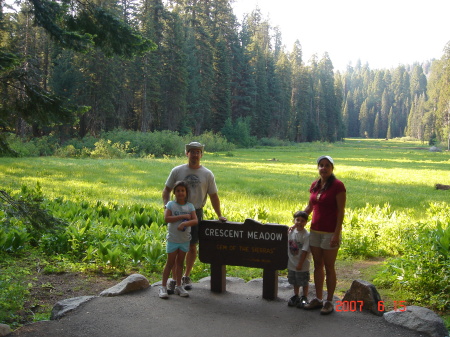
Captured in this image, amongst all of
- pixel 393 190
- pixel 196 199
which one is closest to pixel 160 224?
pixel 196 199

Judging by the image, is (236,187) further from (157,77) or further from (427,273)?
(157,77)

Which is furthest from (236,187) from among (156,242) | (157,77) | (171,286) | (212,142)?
(157,77)

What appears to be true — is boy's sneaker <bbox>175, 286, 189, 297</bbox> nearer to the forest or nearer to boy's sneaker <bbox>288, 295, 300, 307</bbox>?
boy's sneaker <bbox>288, 295, 300, 307</bbox>

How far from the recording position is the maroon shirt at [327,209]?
16.9 feet

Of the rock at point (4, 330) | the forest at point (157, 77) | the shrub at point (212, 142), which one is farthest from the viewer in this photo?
the shrub at point (212, 142)

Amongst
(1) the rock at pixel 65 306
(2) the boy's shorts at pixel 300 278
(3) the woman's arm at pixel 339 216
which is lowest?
(1) the rock at pixel 65 306

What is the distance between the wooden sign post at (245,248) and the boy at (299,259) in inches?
4.2

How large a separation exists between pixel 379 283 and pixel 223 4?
2724 inches

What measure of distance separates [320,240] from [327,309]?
0.81m

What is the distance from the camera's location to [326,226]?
204 inches

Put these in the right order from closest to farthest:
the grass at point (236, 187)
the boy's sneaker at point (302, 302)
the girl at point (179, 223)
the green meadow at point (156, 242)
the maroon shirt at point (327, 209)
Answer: the maroon shirt at point (327, 209) → the boy's sneaker at point (302, 302) → the girl at point (179, 223) → the green meadow at point (156, 242) → the grass at point (236, 187)

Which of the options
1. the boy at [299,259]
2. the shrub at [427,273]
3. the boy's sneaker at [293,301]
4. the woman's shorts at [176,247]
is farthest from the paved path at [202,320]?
the shrub at [427,273]

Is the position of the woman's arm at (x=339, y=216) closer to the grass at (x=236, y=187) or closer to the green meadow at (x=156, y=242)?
the green meadow at (x=156, y=242)

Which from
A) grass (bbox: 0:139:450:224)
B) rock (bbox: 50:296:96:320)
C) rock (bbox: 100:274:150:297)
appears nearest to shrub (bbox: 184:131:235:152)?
grass (bbox: 0:139:450:224)
